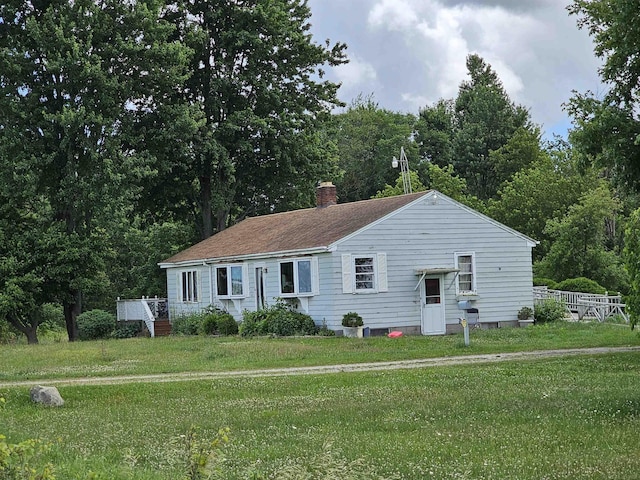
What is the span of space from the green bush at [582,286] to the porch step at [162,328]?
1788cm

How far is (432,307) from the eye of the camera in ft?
107

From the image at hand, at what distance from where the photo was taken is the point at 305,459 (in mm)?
10289

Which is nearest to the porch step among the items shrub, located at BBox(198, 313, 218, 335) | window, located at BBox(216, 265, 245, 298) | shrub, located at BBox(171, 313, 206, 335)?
shrub, located at BBox(171, 313, 206, 335)

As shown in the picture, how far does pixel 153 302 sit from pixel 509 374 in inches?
1075

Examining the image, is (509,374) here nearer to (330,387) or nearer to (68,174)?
(330,387)

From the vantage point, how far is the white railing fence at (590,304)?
3659cm

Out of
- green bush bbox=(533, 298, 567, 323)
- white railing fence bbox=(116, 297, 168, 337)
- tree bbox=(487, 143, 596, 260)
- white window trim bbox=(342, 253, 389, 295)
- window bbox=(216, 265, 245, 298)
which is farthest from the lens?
tree bbox=(487, 143, 596, 260)

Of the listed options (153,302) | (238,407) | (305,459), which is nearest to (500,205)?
(153,302)

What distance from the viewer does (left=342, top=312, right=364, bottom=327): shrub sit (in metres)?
30.8

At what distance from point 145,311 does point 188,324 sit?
13.9ft

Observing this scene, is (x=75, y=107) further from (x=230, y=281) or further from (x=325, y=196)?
(x=325, y=196)

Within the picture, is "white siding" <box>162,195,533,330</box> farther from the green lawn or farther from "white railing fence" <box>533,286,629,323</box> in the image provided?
the green lawn

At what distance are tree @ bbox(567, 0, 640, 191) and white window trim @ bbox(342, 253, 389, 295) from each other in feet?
48.0

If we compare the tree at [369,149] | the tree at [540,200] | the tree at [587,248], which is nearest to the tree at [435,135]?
the tree at [369,149]
